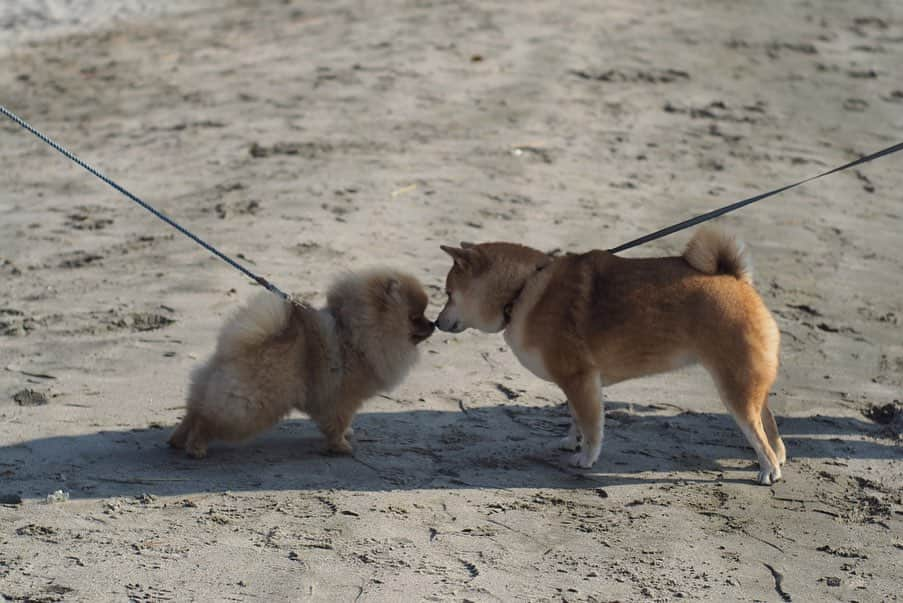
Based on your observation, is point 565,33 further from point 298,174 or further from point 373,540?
point 373,540

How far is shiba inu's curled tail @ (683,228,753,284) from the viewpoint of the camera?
5.79 meters

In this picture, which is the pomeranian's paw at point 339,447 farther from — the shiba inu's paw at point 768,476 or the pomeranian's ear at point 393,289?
the shiba inu's paw at point 768,476

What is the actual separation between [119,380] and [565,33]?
821 centimetres

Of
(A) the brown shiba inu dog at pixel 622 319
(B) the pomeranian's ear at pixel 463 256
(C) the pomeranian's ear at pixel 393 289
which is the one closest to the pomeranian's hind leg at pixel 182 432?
(C) the pomeranian's ear at pixel 393 289

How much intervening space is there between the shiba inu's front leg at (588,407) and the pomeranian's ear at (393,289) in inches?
37.0

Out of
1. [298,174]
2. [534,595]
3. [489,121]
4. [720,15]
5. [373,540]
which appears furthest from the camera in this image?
[720,15]

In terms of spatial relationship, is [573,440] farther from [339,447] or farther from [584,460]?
[339,447]

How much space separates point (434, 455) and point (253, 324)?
1.15 meters

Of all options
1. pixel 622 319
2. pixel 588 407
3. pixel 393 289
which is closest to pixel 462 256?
pixel 393 289

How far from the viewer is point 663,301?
5.74 metres

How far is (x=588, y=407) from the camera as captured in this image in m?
5.91

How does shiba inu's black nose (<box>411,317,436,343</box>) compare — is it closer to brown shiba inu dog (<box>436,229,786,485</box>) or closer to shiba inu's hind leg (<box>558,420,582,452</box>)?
brown shiba inu dog (<box>436,229,786,485</box>)

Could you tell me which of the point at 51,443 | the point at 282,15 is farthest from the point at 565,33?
the point at 51,443

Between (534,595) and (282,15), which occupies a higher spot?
(282,15)
